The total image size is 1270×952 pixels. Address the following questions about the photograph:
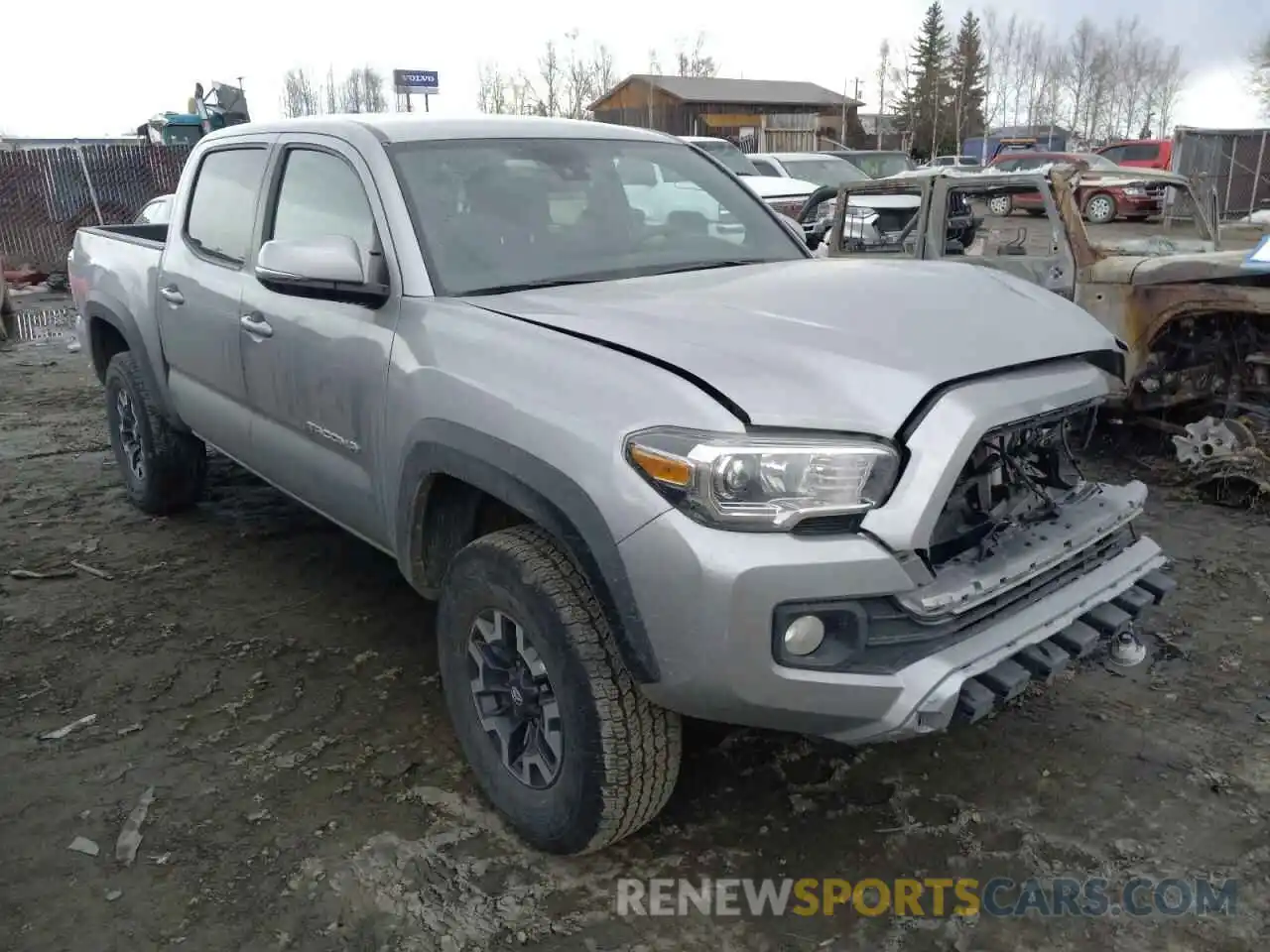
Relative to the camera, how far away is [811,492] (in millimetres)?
2096

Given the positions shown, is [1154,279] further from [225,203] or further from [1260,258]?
[225,203]

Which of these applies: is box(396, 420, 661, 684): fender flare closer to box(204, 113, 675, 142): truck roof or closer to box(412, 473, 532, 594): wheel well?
box(412, 473, 532, 594): wheel well

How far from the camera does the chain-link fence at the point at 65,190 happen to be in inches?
685

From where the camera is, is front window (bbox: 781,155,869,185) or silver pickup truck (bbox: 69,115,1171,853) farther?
front window (bbox: 781,155,869,185)

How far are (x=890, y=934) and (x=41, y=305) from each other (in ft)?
49.8

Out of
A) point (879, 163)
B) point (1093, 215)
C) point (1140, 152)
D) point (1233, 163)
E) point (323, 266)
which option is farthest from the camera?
point (1140, 152)

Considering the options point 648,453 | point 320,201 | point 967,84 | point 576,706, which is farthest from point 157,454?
point 967,84

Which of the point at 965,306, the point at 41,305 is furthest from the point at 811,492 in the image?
the point at 41,305

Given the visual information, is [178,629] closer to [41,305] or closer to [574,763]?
[574,763]

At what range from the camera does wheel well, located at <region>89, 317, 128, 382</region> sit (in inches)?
205

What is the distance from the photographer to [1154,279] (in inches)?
201

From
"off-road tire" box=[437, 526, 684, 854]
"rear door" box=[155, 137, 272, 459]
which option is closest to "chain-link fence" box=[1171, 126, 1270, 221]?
"rear door" box=[155, 137, 272, 459]

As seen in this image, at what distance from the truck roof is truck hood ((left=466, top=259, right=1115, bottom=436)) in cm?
78

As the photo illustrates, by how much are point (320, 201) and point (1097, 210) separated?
167 inches
